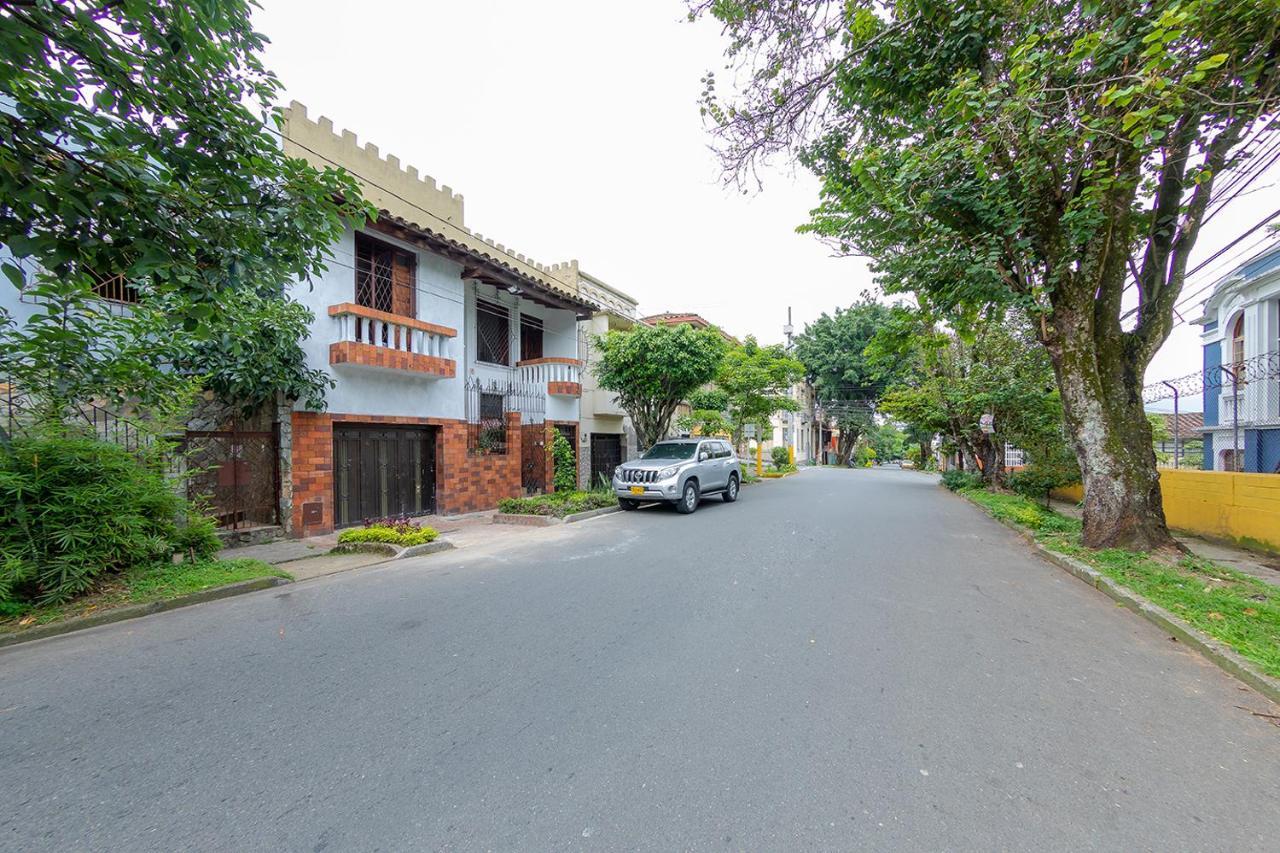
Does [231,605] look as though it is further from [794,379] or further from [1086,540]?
[794,379]

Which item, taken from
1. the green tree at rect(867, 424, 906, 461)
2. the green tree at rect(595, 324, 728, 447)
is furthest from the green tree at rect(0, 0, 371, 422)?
the green tree at rect(867, 424, 906, 461)

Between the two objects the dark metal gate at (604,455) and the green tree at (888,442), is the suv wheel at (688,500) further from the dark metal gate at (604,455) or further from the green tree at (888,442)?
the green tree at (888,442)

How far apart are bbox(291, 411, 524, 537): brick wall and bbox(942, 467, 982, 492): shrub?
1514 centimetres

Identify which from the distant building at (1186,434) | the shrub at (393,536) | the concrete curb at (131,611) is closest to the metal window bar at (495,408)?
the shrub at (393,536)

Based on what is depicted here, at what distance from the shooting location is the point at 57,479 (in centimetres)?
525

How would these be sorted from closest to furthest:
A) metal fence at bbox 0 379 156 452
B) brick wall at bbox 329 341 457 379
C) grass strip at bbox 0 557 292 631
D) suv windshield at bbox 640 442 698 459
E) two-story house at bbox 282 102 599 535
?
1. grass strip at bbox 0 557 292 631
2. metal fence at bbox 0 379 156 452
3. brick wall at bbox 329 341 457 379
4. two-story house at bbox 282 102 599 535
5. suv windshield at bbox 640 442 698 459

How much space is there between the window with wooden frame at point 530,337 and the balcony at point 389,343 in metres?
3.59

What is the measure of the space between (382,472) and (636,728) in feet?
31.1

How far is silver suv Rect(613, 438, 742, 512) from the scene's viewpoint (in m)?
12.1

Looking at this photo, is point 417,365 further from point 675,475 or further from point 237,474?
point 675,475

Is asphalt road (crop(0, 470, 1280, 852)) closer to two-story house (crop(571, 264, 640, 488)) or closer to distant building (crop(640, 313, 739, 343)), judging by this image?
two-story house (crop(571, 264, 640, 488))

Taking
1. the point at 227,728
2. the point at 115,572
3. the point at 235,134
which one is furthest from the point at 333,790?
the point at 115,572

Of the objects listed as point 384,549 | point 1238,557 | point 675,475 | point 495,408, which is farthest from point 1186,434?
point 384,549

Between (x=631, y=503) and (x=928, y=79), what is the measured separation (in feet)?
32.6
